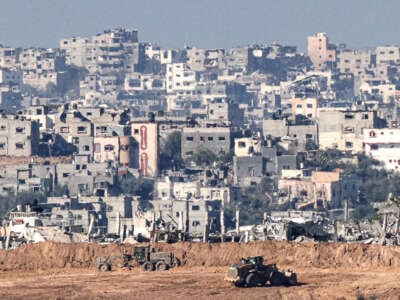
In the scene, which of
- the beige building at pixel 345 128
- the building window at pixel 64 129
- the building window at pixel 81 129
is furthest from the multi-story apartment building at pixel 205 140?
the building window at pixel 64 129

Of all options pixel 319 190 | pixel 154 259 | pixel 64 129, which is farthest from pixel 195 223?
pixel 154 259

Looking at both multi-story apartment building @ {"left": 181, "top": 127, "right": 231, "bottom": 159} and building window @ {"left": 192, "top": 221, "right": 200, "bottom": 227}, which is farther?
multi-story apartment building @ {"left": 181, "top": 127, "right": 231, "bottom": 159}

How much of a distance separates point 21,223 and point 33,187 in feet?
133

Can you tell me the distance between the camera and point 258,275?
4844 cm

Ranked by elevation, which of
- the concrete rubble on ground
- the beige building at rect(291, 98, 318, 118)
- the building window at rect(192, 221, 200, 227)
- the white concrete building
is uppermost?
the beige building at rect(291, 98, 318, 118)

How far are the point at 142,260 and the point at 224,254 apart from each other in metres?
2.22

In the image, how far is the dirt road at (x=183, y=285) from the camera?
46719 mm

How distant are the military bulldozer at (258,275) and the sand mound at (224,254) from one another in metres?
3.36

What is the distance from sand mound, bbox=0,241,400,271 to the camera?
170ft

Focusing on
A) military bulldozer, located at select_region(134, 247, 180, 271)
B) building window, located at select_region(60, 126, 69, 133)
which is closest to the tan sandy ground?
military bulldozer, located at select_region(134, 247, 180, 271)

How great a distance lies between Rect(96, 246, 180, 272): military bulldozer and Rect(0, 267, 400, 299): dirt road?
43 cm

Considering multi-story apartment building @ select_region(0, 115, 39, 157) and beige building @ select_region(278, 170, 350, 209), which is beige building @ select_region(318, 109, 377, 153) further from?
multi-story apartment building @ select_region(0, 115, 39, 157)

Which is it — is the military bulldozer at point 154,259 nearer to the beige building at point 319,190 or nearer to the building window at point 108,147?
the beige building at point 319,190

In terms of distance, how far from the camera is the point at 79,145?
129375 millimetres
